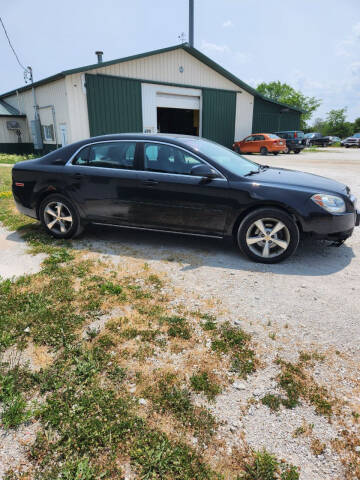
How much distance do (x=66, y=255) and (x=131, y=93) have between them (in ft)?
53.8

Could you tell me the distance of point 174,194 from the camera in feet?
14.5

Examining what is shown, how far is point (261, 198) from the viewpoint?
4.12 metres

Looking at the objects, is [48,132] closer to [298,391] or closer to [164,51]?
[164,51]

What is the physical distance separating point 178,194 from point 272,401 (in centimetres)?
288

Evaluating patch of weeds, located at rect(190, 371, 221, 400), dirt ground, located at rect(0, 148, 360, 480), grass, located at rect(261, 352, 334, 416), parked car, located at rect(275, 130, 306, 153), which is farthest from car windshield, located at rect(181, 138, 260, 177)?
parked car, located at rect(275, 130, 306, 153)

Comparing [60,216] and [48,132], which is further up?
[48,132]

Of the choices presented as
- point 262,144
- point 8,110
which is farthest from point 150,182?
point 8,110

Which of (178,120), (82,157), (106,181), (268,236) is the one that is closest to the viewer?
(268,236)

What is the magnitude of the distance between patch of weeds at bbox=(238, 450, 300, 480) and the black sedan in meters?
2.69

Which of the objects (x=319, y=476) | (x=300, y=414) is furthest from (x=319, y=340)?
(x=319, y=476)

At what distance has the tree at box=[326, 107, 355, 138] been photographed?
60.9m

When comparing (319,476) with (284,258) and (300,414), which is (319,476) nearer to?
(300,414)

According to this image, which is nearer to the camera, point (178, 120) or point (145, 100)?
point (145, 100)

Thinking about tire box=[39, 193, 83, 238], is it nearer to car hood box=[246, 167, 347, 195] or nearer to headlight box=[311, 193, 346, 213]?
car hood box=[246, 167, 347, 195]
